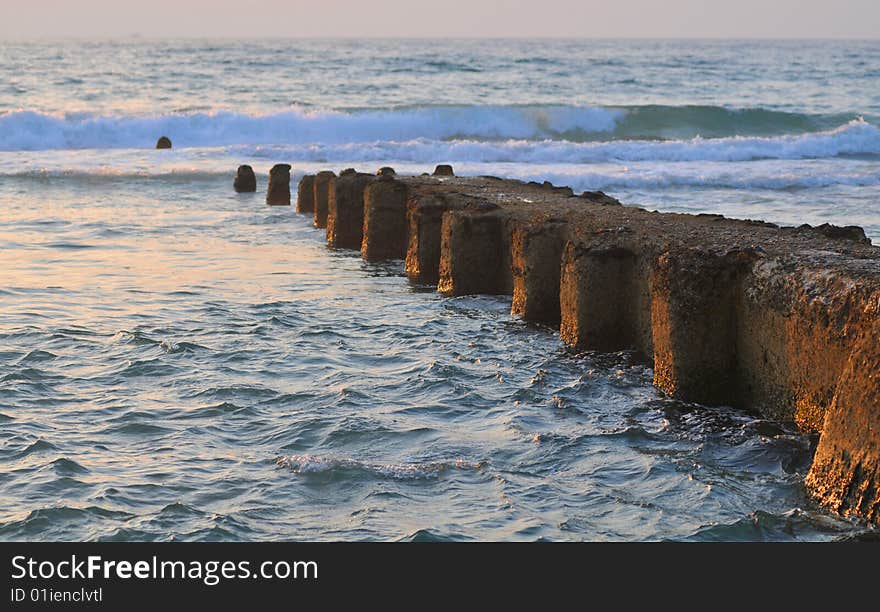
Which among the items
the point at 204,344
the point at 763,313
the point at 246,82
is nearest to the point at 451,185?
the point at 204,344

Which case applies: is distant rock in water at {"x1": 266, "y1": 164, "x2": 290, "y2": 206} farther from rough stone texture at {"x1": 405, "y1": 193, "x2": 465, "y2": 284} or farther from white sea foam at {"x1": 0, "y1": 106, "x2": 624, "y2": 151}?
white sea foam at {"x1": 0, "y1": 106, "x2": 624, "y2": 151}

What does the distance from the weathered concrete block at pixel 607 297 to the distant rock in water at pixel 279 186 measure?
9529mm

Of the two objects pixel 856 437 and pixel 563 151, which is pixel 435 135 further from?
pixel 856 437

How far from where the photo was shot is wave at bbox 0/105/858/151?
3081 centimetres

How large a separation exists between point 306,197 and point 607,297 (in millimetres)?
9356

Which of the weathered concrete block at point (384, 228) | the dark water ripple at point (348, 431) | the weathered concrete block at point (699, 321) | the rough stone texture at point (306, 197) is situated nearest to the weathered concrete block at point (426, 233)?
the dark water ripple at point (348, 431)

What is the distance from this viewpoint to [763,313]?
21.2 feet

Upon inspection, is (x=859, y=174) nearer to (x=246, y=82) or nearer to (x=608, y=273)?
(x=608, y=273)

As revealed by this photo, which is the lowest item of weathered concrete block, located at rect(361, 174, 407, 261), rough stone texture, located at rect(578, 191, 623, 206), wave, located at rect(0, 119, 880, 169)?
wave, located at rect(0, 119, 880, 169)

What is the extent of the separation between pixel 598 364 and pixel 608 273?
2.08 ft

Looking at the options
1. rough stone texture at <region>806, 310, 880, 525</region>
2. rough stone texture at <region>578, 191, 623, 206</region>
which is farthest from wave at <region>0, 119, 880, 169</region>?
rough stone texture at <region>806, 310, 880, 525</region>

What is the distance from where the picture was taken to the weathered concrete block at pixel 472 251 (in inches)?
394

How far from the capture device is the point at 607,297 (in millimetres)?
8000

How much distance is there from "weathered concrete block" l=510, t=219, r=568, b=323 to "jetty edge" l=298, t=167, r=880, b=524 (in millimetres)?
11
